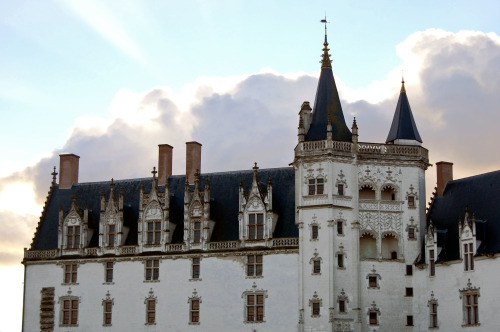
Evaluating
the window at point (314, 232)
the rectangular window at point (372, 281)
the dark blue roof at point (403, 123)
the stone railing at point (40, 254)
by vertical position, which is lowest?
the rectangular window at point (372, 281)

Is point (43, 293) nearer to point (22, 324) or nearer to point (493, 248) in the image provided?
point (22, 324)

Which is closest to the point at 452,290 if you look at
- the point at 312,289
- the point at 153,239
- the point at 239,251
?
the point at 312,289

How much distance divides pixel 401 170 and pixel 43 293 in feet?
83.7

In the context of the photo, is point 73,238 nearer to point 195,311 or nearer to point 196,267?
point 196,267

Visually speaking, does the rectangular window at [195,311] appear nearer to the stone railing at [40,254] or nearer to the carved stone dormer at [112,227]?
the carved stone dormer at [112,227]

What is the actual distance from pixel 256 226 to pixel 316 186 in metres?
4.85

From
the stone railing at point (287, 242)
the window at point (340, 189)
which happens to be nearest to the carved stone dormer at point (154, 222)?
the stone railing at point (287, 242)

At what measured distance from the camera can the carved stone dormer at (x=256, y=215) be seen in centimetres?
5959

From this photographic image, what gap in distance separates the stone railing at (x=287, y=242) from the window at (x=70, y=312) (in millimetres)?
14885

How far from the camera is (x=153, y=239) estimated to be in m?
63.0

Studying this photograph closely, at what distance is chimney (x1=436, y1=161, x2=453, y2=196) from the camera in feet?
203

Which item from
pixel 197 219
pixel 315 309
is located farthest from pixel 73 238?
pixel 315 309

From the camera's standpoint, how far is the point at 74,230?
6569 centimetres

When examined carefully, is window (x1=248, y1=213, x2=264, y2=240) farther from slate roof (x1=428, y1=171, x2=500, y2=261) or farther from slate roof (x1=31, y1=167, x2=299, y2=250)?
slate roof (x1=428, y1=171, x2=500, y2=261)
